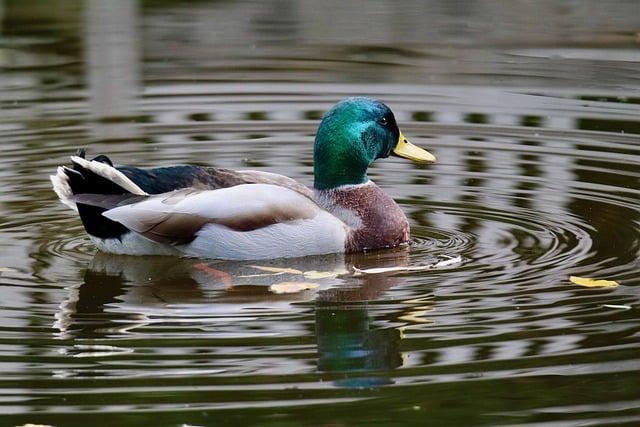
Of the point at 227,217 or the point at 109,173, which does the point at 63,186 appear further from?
the point at 227,217

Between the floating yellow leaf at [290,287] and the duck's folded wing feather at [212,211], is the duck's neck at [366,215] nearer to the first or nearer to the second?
the duck's folded wing feather at [212,211]

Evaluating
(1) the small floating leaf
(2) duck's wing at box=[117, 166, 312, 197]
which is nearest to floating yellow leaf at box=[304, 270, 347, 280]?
(2) duck's wing at box=[117, 166, 312, 197]

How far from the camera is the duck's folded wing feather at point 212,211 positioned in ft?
29.0

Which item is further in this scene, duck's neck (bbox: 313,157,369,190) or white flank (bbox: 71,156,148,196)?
duck's neck (bbox: 313,157,369,190)

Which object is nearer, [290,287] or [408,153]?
[290,287]

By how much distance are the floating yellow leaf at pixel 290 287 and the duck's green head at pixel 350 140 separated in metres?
1.14

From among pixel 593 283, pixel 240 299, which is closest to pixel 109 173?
pixel 240 299

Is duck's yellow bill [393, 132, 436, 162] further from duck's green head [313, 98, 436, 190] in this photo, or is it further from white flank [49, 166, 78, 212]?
white flank [49, 166, 78, 212]

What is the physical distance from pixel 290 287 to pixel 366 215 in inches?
44.6

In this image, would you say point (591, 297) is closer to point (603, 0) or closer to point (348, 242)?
point (348, 242)

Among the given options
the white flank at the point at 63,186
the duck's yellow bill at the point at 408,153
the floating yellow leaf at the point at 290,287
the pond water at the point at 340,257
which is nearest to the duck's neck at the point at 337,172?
the duck's yellow bill at the point at 408,153

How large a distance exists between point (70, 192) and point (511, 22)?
8799mm

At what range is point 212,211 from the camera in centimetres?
888

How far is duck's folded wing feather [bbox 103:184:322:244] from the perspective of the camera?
885 cm
